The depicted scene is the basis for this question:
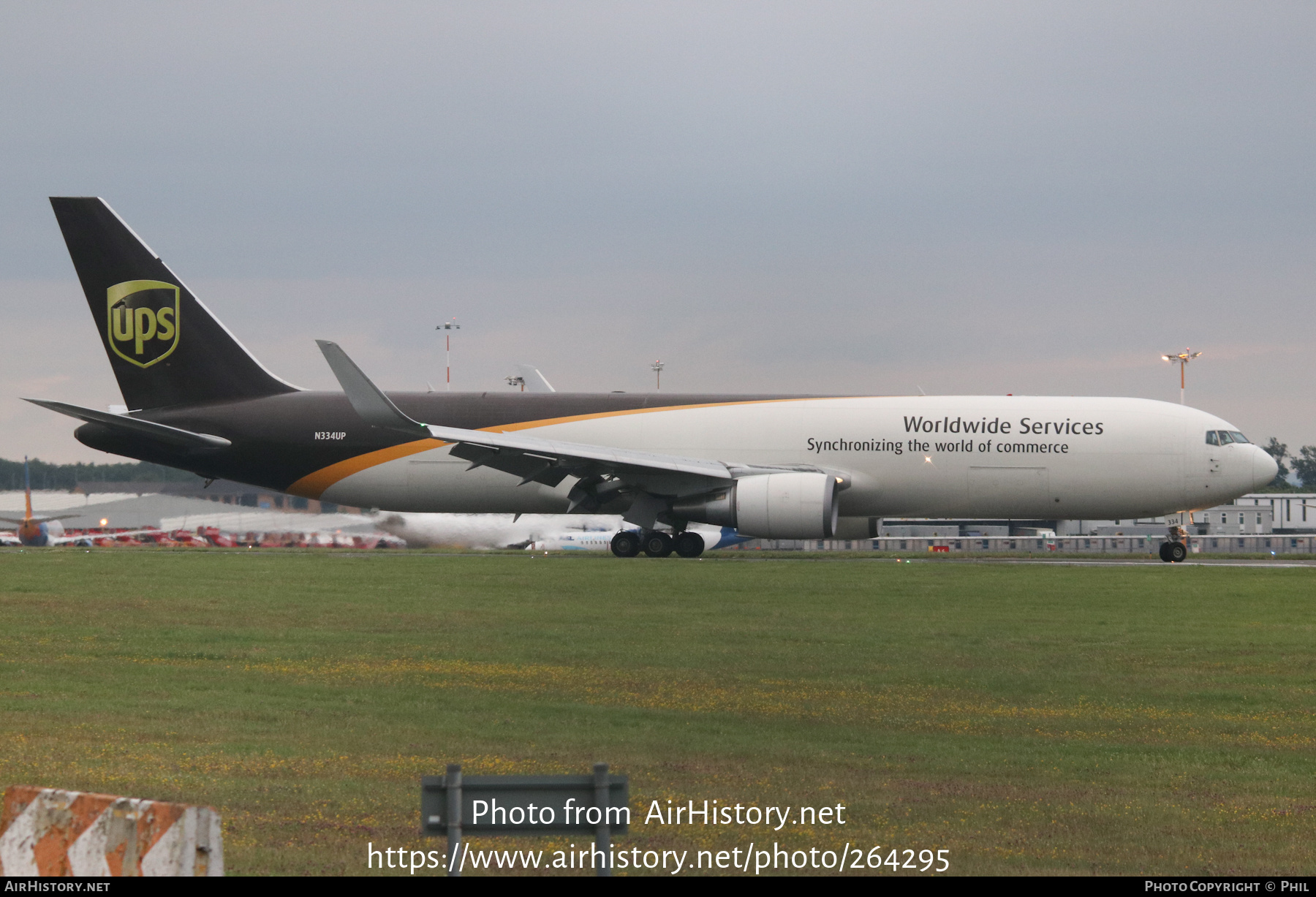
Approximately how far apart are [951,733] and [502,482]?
27.3 metres

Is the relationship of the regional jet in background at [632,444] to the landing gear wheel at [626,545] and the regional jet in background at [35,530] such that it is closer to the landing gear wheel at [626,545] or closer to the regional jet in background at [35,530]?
the landing gear wheel at [626,545]

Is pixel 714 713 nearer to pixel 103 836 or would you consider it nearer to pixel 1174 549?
pixel 103 836

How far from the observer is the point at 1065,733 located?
425 inches

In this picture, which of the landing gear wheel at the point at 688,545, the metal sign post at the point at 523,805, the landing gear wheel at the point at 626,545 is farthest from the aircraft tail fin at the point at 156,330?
the metal sign post at the point at 523,805

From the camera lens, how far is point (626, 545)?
35938 millimetres

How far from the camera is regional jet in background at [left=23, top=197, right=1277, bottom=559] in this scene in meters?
34.1

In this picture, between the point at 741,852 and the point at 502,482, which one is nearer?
the point at 741,852

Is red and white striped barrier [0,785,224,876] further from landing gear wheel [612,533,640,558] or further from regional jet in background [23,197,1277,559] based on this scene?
landing gear wheel [612,533,640,558]

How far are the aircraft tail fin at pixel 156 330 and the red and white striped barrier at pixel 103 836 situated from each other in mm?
34565

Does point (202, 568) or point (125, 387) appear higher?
point (125, 387)
